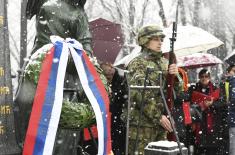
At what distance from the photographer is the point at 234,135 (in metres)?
7.88

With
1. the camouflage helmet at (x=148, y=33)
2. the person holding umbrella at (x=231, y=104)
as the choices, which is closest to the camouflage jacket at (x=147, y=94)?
the camouflage helmet at (x=148, y=33)

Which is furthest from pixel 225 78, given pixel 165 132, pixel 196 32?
pixel 165 132

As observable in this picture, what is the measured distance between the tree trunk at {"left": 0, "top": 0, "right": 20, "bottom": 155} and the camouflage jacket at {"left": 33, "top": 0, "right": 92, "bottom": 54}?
1.01ft

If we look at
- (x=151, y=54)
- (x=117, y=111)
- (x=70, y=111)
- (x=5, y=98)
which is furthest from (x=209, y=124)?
(x=70, y=111)

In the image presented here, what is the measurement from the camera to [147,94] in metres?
5.25

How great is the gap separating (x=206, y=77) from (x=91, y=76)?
5561 millimetres

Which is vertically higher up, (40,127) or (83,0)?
(83,0)

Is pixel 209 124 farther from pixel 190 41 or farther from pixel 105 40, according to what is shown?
pixel 105 40

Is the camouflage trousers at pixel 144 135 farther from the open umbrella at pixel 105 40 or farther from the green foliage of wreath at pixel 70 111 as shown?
the open umbrella at pixel 105 40

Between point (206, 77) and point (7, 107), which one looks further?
point (206, 77)

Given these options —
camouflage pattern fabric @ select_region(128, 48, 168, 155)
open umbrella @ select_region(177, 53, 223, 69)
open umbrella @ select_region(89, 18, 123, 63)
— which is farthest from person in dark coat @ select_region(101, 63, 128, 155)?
open umbrella @ select_region(177, 53, 223, 69)

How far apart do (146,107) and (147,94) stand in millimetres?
133

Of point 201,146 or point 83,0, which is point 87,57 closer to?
point 83,0

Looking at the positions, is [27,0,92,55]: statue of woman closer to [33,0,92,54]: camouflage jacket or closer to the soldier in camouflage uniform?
[33,0,92,54]: camouflage jacket
